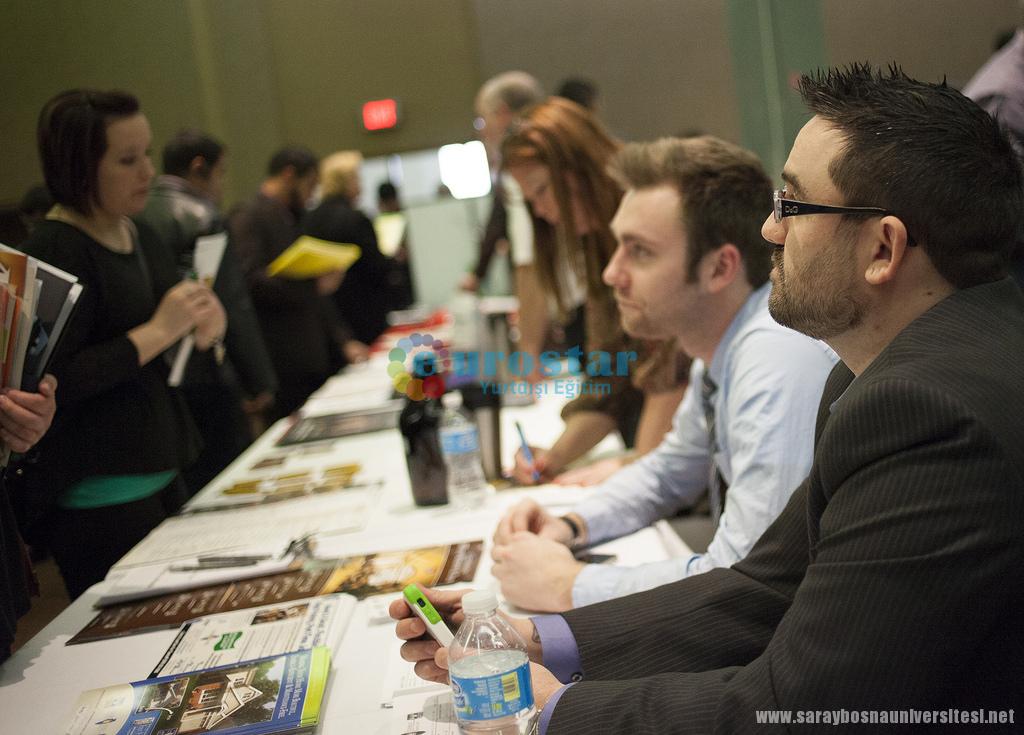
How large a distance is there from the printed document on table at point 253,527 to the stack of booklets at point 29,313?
1.58ft

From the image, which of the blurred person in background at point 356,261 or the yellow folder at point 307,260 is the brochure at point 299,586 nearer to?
the yellow folder at point 307,260

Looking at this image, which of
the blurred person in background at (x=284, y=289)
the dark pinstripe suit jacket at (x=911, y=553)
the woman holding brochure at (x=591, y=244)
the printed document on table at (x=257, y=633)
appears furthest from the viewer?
the blurred person in background at (x=284, y=289)

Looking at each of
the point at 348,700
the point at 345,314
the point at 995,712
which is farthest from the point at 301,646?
the point at 345,314

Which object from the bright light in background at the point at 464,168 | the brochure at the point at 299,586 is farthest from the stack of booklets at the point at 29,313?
the bright light in background at the point at 464,168

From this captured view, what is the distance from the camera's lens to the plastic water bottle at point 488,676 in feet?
3.18

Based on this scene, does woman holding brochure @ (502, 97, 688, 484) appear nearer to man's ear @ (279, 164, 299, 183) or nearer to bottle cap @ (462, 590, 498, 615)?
bottle cap @ (462, 590, 498, 615)

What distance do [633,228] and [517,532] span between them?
619 millimetres

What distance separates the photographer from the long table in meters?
1.21

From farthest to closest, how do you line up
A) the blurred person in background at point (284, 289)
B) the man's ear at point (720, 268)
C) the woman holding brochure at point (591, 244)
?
the blurred person in background at point (284, 289) → the woman holding brochure at point (591, 244) → the man's ear at point (720, 268)

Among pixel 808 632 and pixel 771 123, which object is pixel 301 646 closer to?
pixel 808 632

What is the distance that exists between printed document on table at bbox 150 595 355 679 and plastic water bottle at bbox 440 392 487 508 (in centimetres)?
54

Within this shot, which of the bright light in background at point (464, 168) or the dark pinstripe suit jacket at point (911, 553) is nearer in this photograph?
the dark pinstripe suit jacket at point (911, 553)

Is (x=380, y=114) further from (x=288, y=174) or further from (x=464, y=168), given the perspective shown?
(x=288, y=174)

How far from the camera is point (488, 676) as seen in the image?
3.17 ft
